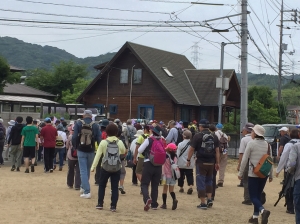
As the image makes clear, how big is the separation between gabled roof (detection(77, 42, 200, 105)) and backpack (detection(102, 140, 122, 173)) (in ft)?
90.3

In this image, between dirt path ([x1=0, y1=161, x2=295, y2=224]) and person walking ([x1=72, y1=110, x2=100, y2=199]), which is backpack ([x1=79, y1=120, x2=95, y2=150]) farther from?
dirt path ([x1=0, y1=161, x2=295, y2=224])

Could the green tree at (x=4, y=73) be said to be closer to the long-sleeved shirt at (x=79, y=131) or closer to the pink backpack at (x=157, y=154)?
the long-sleeved shirt at (x=79, y=131)

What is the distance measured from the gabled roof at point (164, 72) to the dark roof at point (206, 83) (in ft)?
1.59

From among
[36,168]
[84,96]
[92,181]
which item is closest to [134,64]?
[84,96]

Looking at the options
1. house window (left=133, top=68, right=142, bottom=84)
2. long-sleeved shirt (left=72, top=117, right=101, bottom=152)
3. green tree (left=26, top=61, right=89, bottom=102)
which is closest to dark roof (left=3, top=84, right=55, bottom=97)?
→ green tree (left=26, top=61, right=89, bottom=102)

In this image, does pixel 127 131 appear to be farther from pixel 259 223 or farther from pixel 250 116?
pixel 250 116

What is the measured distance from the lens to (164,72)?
42.3 m

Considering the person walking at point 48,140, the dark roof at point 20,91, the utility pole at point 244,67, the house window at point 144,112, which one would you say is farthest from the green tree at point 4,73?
the person walking at point 48,140

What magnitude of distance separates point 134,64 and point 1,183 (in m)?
26.4

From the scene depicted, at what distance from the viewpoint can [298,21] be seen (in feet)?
188

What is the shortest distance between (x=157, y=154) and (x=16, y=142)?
8700 mm

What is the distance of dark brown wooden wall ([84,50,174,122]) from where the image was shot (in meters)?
40.4

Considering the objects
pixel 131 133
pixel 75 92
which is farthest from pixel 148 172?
pixel 75 92

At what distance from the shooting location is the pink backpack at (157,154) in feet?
38.2
